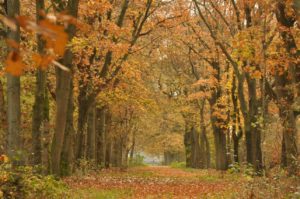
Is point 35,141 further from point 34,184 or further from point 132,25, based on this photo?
point 132,25

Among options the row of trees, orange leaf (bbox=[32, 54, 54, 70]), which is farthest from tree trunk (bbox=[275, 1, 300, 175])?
orange leaf (bbox=[32, 54, 54, 70])

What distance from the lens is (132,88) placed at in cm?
2911

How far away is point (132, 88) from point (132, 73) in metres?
4.50

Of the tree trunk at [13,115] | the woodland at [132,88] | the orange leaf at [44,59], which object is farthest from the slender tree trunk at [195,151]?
the orange leaf at [44,59]

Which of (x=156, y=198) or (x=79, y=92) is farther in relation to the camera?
(x=79, y=92)

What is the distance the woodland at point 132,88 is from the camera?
9.80m

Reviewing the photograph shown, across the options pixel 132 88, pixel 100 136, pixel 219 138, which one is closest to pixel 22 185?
pixel 132 88

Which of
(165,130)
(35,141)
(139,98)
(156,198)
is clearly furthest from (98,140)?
(165,130)

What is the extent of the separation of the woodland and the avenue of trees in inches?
1.4

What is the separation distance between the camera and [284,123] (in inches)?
560

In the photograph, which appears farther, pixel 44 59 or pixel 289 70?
pixel 289 70

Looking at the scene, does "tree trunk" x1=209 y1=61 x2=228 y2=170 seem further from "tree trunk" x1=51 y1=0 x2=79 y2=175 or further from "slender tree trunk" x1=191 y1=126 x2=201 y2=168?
"tree trunk" x1=51 y1=0 x2=79 y2=175

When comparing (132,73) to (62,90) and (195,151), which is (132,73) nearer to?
(62,90)

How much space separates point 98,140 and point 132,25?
463 inches
